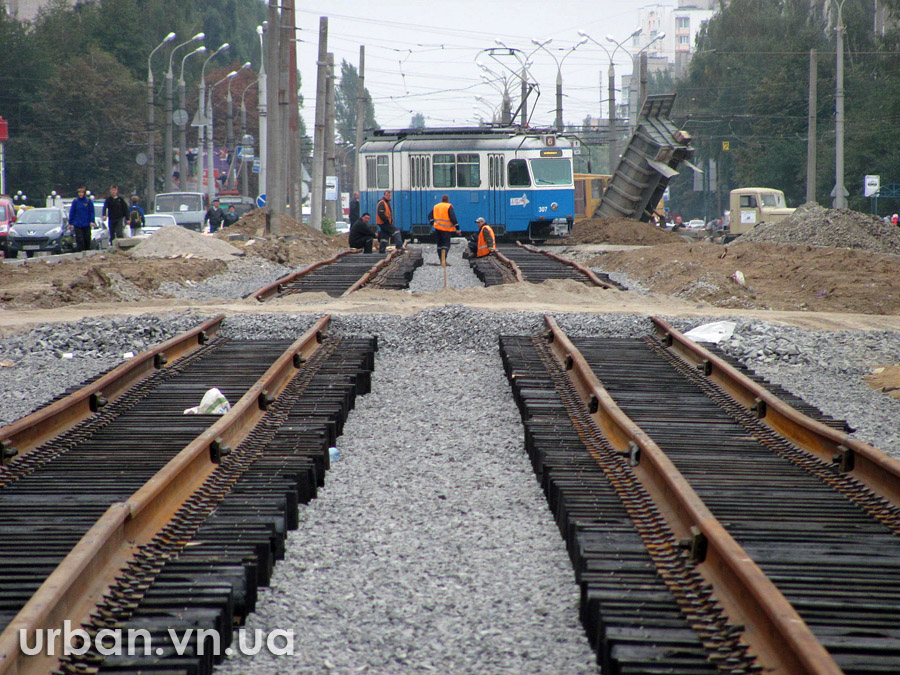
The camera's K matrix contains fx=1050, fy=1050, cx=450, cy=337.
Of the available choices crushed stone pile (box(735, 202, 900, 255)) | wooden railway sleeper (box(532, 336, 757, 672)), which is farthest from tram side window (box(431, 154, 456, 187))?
wooden railway sleeper (box(532, 336, 757, 672))

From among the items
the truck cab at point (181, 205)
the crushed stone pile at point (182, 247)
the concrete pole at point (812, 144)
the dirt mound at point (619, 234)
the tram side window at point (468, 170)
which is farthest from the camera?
the truck cab at point (181, 205)

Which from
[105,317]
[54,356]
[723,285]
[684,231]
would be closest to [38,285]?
[105,317]

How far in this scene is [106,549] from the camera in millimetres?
4180

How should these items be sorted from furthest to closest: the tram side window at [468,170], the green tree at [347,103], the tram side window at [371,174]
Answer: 1. the green tree at [347,103]
2. the tram side window at [371,174]
3. the tram side window at [468,170]

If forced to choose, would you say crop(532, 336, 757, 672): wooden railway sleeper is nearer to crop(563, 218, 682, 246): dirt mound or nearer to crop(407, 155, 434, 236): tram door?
crop(407, 155, 434, 236): tram door

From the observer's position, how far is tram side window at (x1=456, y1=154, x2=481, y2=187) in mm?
30172

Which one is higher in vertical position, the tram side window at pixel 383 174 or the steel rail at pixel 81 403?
the tram side window at pixel 383 174

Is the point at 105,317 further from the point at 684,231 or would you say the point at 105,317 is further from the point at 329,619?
the point at 684,231

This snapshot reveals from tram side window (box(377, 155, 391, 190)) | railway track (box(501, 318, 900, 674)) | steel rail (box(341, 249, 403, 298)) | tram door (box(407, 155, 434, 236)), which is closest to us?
railway track (box(501, 318, 900, 674))

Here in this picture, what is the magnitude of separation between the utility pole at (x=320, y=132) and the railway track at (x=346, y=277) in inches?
725

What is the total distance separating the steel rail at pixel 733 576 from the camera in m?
3.20

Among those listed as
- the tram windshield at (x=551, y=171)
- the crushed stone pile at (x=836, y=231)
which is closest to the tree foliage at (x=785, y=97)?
the crushed stone pile at (x=836, y=231)

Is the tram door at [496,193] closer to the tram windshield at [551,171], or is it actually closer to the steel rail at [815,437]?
the tram windshield at [551,171]

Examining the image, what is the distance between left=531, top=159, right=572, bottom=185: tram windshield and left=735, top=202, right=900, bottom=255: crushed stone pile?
6.00 m
